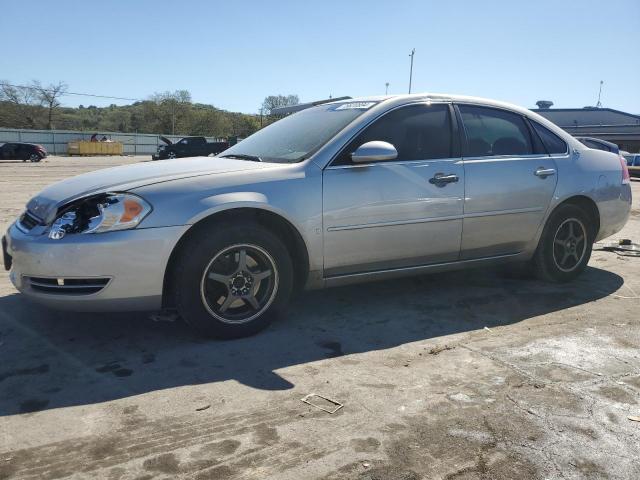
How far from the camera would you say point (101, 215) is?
10.4 feet

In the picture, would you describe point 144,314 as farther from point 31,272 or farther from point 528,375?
point 528,375

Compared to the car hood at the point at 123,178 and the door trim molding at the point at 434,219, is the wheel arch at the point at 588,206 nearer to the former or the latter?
the door trim molding at the point at 434,219

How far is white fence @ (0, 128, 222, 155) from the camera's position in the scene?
45.0 meters

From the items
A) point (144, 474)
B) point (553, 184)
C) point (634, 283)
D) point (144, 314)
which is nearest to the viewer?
point (144, 474)

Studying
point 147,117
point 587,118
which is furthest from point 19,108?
point 587,118

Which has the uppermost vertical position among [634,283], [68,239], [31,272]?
[68,239]

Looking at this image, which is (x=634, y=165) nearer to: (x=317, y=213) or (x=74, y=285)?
(x=317, y=213)

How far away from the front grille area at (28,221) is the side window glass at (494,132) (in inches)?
123

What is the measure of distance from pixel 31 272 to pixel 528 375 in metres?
2.93

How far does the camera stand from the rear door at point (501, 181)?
4270 mm

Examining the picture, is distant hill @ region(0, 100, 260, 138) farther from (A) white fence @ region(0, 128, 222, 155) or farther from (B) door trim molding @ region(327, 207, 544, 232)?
(B) door trim molding @ region(327, 207, 544, 232)

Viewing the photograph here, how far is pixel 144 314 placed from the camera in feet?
12.9

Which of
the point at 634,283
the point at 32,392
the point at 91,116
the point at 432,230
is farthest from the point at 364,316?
the point at 91,116

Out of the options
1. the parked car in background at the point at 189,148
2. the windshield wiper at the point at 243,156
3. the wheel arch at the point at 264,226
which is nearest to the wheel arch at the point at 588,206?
the wheel arch at the point at 264,226
